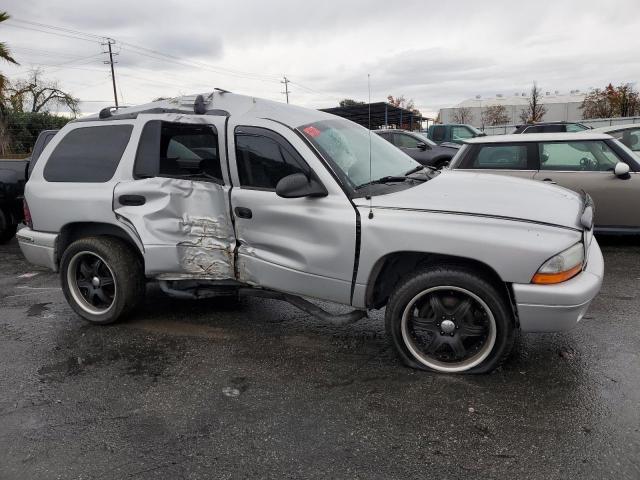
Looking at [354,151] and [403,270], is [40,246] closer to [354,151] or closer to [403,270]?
[354,151]

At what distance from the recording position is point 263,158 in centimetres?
392

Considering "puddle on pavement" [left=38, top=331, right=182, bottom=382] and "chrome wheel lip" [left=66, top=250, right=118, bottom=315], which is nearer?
"puddle on pavement" [left=38, top=331, right=182, bottom=382]

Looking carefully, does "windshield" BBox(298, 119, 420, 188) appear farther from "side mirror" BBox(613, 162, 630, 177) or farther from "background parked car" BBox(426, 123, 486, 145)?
"background parked car" BBox(426, 123, 486, 145)

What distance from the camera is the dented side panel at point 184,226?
406cm

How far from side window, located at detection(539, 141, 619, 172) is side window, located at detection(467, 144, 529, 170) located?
25 centimetres

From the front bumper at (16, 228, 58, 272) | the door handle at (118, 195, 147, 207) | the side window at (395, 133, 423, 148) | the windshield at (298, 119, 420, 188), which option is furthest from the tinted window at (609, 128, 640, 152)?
the front bumper at (16, 228, 58, 272)

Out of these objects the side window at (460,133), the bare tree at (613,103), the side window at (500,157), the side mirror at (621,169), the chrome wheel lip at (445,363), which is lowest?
the chrome wheel lip at (445,363)

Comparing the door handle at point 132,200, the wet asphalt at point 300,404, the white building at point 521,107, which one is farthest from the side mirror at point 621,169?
the white building at point 521,107

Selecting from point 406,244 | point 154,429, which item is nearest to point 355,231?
point 406,244

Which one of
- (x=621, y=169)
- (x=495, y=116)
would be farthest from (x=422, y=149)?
(x=495, y=116)

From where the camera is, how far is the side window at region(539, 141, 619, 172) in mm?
6504

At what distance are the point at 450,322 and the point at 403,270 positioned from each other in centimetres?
51

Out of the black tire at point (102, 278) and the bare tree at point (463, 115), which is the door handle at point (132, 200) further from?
the bare tree at point (463, 115)

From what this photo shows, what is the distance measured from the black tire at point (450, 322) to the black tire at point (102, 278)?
7.68 feet
